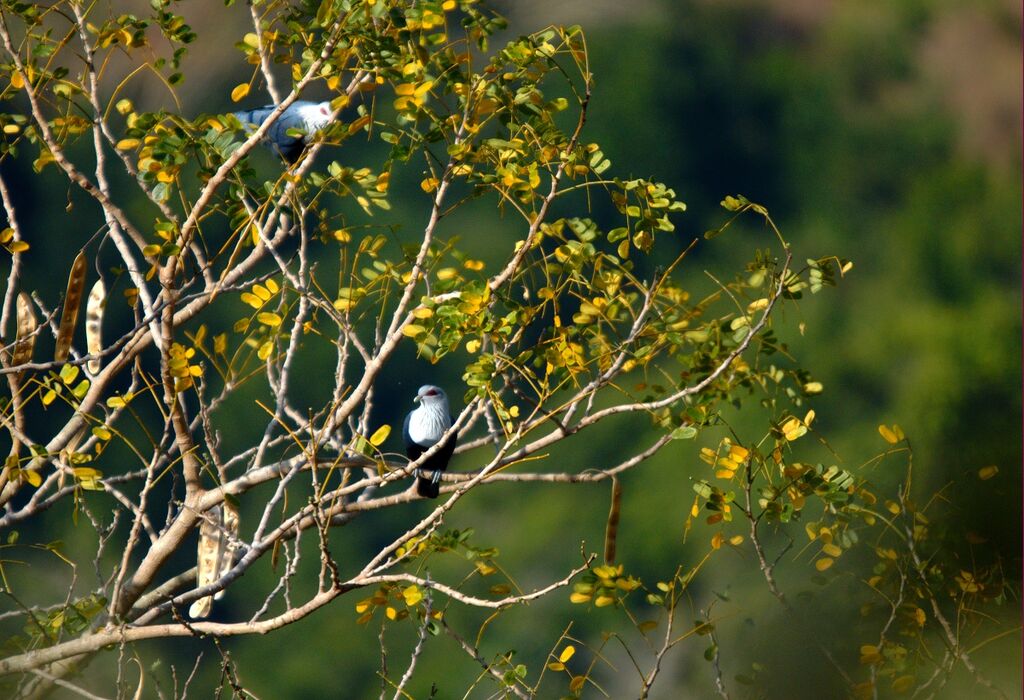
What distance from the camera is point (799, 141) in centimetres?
370

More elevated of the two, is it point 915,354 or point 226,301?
point 226,301

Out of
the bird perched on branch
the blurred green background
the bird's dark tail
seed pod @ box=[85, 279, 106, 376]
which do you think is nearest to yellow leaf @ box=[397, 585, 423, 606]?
the bird's dark tail

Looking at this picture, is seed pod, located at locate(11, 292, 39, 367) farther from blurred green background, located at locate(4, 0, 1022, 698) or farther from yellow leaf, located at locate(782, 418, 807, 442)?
blurred green background, located at locate(4, 0, 1022, 698)

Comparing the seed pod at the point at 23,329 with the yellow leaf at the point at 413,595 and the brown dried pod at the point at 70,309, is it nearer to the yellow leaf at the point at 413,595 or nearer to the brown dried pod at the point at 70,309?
the brown dried pod at the point at 70,309

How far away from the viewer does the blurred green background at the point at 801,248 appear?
126 inches

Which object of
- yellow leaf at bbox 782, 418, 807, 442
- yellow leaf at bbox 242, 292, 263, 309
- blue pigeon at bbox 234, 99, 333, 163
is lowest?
yellow leaf at bbox 782, 418, 807, 442

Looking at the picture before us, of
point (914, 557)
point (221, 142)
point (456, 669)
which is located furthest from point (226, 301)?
point (914, 557)

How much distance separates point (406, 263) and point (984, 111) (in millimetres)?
2704

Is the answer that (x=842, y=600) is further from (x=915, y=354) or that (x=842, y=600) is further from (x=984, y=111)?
(x=984, y=111)

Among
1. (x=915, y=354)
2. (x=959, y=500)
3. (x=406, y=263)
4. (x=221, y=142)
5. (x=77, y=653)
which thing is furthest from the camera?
(x=915, y=354)

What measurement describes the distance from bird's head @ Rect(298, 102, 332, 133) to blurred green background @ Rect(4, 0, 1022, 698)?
1199 millimetres

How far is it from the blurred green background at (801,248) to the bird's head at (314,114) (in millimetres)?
1199

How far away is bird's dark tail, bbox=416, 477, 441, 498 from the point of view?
175 centimetres

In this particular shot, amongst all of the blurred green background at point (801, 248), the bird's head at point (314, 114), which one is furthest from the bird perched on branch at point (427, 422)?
the blurred green background at point (801, 248)
